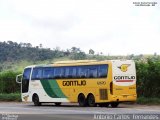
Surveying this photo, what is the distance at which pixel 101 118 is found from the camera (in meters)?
22.8

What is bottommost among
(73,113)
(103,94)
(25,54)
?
(73,113)

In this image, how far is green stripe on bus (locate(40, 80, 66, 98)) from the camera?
37.2 meters

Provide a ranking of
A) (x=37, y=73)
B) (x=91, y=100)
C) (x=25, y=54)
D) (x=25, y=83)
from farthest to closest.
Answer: (x=25, y=54)
(x=25, y=83)
(x=37, y=73)
(x=91, y=100)

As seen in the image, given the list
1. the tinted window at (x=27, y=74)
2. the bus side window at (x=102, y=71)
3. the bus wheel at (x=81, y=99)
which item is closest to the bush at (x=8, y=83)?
→ the tinted window at (x=27, y=74)

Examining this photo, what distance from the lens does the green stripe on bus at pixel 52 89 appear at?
37206 millimetres

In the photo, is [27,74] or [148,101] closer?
[148,101]

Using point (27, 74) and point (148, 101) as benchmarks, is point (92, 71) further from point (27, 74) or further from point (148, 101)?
point (27, 74)

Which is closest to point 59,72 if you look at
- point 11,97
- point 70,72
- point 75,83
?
point 70,72

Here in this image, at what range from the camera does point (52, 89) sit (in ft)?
124

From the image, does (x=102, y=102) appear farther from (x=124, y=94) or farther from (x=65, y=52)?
(x=65, y=52)

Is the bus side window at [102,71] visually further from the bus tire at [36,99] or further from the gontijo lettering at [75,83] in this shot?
the bus tire at [36,99]

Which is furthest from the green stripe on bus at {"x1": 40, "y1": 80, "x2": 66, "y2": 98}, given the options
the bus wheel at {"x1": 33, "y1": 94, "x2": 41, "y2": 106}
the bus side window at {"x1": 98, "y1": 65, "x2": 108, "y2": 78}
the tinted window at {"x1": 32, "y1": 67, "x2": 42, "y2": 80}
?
the bus side window at {"x1": 98, "y1": 65, "x2": 108, "y2": 78}

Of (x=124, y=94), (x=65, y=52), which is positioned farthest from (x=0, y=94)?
(x=65, y=52)

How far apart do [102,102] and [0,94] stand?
19.5m
